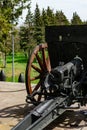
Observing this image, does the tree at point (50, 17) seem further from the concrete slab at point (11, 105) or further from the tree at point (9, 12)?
the concrete slab at point (11, 105)

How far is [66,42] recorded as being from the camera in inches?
268

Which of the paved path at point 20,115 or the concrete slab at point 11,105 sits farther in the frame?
the concrete slab at point 11,105

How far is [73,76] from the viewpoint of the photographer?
6.27 m

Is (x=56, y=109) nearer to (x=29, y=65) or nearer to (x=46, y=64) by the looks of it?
(x=29, y=65)

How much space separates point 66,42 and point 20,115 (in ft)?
5.08

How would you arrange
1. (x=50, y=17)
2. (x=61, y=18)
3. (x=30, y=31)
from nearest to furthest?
1. (x=30, y=31)
2. (x=50, y=17)
3. (x=61, y=18)

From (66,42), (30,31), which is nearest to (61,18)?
(30,31)

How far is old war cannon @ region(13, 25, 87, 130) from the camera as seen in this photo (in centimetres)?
557

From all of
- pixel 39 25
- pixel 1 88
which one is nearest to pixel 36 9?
pixel 39 25

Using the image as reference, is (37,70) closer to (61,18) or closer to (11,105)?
(11,105)

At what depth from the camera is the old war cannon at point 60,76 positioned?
5.57 metres

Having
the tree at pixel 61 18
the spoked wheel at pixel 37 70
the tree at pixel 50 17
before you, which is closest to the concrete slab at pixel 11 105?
the spoked wheel at pixel 37 70

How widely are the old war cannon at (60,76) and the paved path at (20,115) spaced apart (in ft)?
1.12

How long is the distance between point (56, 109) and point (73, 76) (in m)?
0.73
